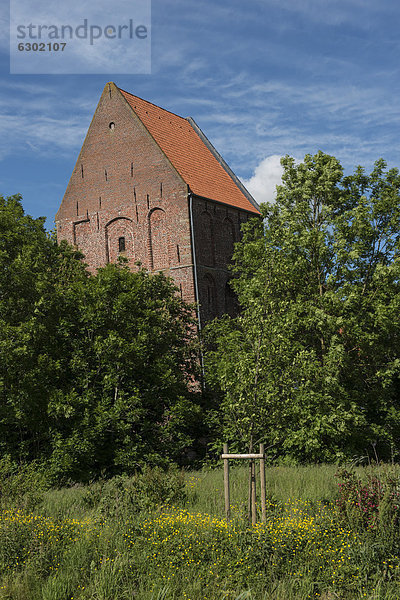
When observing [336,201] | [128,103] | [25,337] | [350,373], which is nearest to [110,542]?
[25,337]

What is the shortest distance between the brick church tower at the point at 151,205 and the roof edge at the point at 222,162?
3.46ft

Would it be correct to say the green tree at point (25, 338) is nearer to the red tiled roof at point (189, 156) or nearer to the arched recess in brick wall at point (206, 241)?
the arched recess in brick wall at point (206, 241)

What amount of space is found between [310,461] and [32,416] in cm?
848

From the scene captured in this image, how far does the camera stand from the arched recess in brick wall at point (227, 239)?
2902 centimetres

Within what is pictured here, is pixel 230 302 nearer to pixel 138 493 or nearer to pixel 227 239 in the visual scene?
pixel 227 239

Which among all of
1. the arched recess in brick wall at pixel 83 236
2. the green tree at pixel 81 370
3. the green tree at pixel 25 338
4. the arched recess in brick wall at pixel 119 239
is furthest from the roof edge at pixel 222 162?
the green tree at pixel 25 338

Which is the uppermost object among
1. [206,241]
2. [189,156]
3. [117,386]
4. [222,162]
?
[222,162]

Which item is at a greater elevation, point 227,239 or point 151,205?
point 151,205

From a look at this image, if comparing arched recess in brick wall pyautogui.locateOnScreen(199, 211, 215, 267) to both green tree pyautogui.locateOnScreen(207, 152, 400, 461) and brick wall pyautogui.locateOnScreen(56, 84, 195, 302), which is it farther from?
green tree pyautogui.locateOnScreen(207, 152, 400, 461)

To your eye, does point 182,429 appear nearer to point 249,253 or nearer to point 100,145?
point 249,253

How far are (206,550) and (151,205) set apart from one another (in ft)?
72.5

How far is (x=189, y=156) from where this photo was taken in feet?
105

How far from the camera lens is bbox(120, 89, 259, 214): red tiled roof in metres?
29.7

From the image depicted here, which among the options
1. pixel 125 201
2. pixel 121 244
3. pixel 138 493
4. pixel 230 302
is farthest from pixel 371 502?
pixel 125 201
